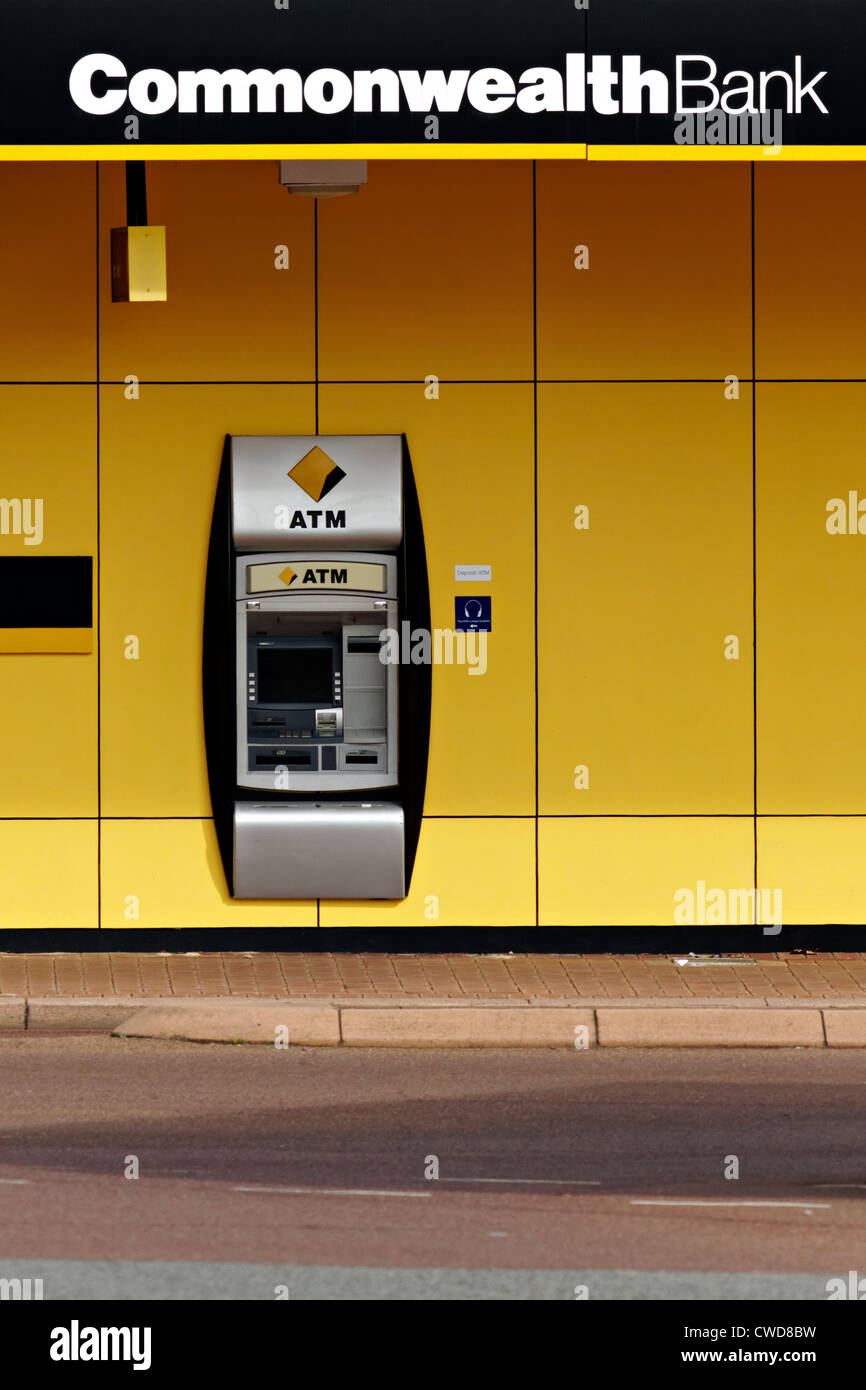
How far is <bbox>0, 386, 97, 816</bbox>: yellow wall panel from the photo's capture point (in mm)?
12398

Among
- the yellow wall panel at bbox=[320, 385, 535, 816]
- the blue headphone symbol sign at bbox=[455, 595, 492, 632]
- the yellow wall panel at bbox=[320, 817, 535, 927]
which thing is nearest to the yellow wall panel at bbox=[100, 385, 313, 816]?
the yellow wall panel at bbox=[320, 385, 535, 816]

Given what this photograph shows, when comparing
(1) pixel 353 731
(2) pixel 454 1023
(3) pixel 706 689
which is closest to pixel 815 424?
(3) pixel 706 689

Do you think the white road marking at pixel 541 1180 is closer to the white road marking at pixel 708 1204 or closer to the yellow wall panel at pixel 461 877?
the white road marking at pixel 708 1204

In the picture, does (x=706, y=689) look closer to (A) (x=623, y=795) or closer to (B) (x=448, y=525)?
(A) (x=623, y=795)

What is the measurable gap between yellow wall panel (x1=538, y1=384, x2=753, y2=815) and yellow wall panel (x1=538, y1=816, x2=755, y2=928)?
0.11m

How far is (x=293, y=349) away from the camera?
490 inches

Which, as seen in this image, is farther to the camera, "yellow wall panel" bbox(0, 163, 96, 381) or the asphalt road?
"yellow wall panel" bbox(0, 163, 96, 381)

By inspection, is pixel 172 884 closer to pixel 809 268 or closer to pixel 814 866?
pixel 814 866

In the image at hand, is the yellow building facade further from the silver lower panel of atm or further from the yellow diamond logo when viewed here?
the yellow diamond logo

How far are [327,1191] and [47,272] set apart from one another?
6806mm

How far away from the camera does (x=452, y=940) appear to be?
41.5 ft

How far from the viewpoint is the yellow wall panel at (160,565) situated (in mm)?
12414

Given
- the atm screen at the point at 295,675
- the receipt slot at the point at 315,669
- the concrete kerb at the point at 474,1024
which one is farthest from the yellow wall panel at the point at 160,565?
the concrete kerb at the point at 474,1024

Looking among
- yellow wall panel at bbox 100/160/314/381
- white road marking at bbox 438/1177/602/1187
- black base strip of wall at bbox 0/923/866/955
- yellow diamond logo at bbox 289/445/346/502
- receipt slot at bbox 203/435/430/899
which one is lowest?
white road marking at bbox 438/1177/602/1187
